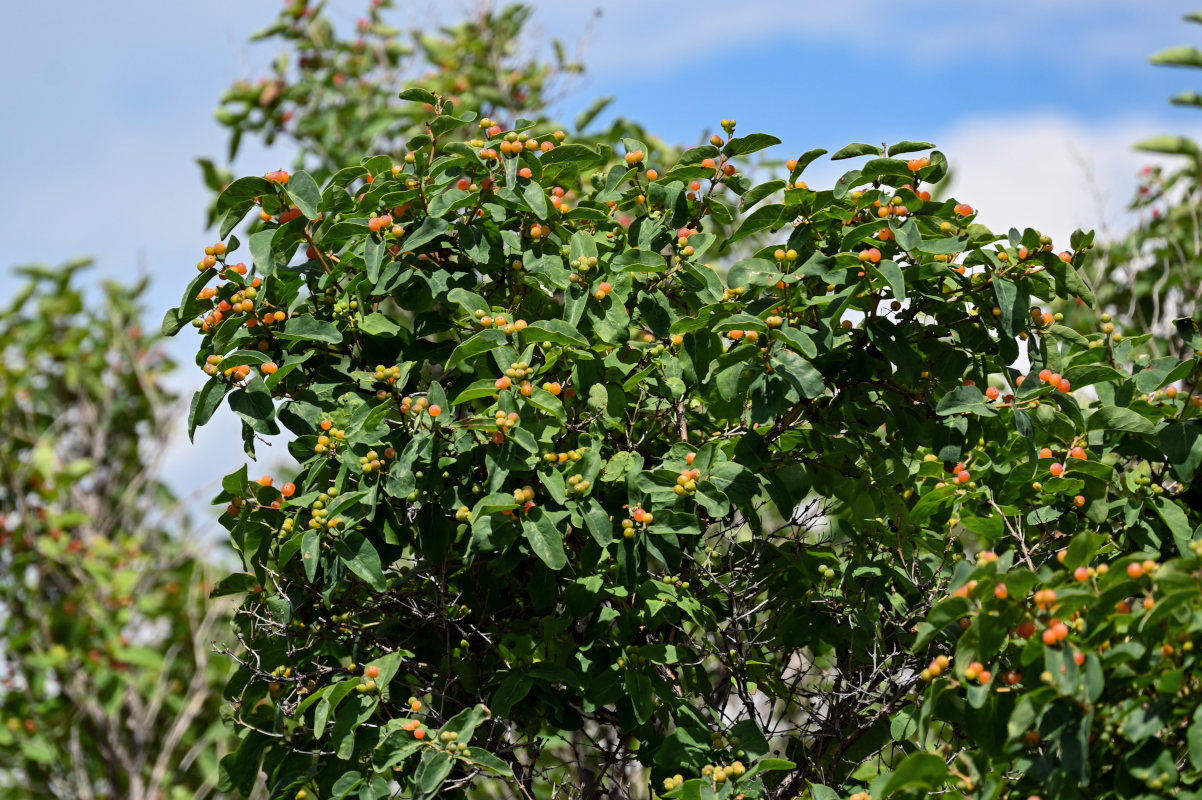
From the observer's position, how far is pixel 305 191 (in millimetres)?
2488

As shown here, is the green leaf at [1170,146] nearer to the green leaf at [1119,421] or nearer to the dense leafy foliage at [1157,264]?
the green leaf at [1119,421]

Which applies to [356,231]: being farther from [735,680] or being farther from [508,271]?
[735,680]

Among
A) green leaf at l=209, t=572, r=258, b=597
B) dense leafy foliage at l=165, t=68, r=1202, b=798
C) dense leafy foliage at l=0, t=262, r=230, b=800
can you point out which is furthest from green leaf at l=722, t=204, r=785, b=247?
dense leafy foliage at l=0, t=262, r=230, b=800

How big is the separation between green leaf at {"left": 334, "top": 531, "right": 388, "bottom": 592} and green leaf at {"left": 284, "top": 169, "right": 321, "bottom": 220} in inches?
29.0

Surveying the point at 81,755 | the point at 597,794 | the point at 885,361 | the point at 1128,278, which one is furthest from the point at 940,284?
the point at 81,755

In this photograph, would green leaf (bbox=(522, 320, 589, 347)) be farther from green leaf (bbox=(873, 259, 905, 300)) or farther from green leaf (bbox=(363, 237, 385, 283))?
green leaf (bbox=(873, 259, 905, 300))

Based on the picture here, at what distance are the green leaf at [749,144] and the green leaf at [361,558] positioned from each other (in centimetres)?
119

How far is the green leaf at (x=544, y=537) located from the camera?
2.17m

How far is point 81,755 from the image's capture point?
648 centimetres

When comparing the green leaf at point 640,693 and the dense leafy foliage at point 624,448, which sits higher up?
the dense leafy foliage at point 624,448

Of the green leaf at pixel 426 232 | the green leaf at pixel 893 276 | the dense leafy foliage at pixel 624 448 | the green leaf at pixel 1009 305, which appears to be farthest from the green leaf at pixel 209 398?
the green leaf at pixel 1009 305

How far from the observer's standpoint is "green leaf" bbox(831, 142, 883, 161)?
7.81ft

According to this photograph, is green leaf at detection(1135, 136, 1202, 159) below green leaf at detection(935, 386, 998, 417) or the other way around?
the other way around

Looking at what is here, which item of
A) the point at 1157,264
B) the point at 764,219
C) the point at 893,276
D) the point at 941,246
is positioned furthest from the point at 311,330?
the point at 1157,264
